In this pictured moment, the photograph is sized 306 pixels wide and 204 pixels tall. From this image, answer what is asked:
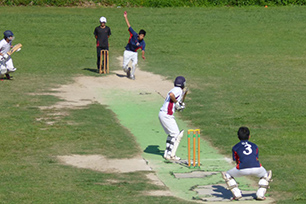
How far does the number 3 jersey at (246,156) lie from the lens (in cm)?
1458

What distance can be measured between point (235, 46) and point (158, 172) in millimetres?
22145

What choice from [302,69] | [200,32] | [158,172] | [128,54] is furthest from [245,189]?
[200,32]

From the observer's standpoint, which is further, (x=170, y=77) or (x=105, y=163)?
(x=170, y=77)

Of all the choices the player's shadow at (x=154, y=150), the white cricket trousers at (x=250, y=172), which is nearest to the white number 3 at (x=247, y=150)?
the white cricket trousers at (x=250, y=172)

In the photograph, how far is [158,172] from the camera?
671 inches

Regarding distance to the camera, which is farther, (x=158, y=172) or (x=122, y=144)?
(x=122, y=144)

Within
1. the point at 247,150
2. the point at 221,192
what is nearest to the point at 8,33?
the point at 221,192

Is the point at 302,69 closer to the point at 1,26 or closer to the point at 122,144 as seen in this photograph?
the point at 122,144

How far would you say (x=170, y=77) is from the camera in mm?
30141

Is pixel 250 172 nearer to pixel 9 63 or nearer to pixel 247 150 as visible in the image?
pixel 247 150

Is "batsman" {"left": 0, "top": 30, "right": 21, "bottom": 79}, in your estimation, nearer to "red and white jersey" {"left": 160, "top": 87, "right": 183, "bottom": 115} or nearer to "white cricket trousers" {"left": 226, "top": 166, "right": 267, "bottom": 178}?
"red and white jersey" {"left": 160, "top": 87, "right": 183, "bottom": 115}

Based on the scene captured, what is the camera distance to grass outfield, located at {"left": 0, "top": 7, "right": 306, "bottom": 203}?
53.0 feet

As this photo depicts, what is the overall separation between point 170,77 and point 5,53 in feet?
24.8

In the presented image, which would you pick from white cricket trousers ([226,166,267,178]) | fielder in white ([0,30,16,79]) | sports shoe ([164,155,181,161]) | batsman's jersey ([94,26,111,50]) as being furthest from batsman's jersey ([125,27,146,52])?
white cricket trousers ([226,166,267,178])
